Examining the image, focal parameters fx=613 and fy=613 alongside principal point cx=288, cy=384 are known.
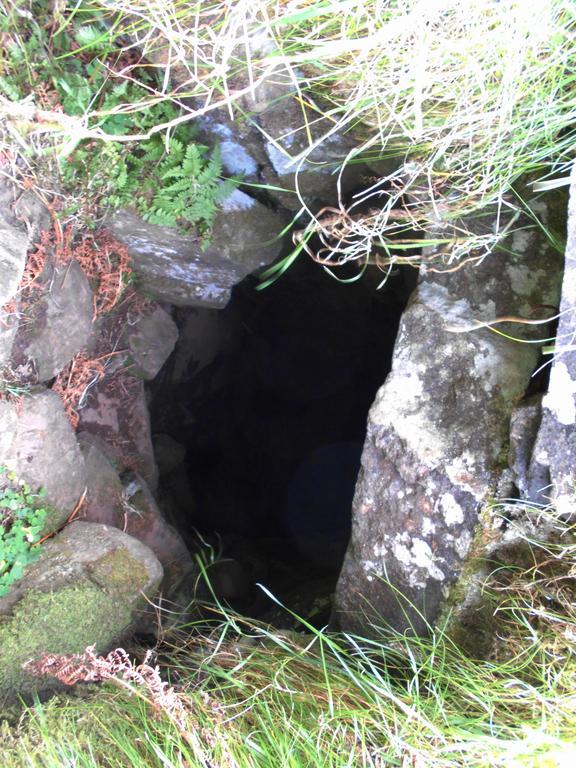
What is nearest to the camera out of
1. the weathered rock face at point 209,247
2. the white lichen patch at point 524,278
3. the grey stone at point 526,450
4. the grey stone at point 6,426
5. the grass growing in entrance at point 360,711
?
the grass growing in entrance at point 360,711

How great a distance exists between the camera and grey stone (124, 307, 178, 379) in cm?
346

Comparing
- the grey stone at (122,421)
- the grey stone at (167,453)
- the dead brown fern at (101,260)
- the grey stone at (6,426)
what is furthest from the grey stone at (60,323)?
the grey stone at (167,453)

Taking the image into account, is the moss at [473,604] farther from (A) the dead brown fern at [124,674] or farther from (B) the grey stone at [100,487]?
(B) the grey stone at [100,487]

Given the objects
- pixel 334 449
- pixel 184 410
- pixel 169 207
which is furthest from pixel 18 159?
pixel 334 449

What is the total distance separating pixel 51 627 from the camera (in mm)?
2443

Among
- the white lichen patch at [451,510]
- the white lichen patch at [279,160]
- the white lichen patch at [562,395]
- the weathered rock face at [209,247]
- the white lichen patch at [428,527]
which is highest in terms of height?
the white lichen patch at [279,160]

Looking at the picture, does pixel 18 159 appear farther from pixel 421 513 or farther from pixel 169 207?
pixel 421 513

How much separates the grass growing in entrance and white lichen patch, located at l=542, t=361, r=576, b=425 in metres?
0.40

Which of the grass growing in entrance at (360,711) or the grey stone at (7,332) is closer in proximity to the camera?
the grass growing in entrance at (360,711)

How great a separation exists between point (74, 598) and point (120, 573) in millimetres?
228

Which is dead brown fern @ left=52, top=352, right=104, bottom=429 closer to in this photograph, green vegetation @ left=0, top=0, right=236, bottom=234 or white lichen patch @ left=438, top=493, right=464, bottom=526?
green vegetation @ left=0, top=0, right=236, bottom=234

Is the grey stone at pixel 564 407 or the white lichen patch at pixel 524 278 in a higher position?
the white lichen patch at pixel 524 278

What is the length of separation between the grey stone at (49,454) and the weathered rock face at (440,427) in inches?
51.2

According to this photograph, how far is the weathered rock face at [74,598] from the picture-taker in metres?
2.39
